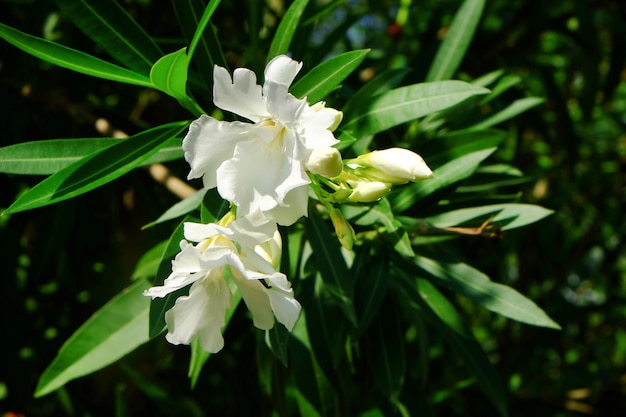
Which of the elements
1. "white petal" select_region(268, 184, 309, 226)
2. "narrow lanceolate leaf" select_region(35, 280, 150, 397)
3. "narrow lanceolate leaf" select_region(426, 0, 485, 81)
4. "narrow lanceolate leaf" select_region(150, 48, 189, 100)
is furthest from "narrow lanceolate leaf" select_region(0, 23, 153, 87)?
"narrow lanceolate leaf" select_region(426, 0, 485, 81)

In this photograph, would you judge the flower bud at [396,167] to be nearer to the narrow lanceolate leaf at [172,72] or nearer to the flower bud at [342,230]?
the flower bud at [342,230]

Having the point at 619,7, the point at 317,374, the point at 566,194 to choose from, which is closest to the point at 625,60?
the point at 619,7

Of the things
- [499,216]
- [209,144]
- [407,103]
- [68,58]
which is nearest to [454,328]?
[499,216]

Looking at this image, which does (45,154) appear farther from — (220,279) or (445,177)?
(445,177)

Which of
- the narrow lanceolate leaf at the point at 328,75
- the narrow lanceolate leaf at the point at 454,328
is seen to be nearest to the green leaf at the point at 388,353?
the narrow lanceolate leaf at the point at 454,328

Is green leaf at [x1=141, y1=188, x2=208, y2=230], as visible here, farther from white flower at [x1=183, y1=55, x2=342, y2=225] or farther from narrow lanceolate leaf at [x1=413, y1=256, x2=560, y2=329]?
narrow lanceolate leaf at [x1=413, y1=256, x2=560, y2=329]
